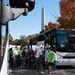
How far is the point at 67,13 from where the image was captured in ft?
125

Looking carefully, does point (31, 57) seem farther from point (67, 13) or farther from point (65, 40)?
point (67, 13)

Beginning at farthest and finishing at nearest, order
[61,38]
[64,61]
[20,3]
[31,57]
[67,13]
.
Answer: [67,13] < [31,57] < [61,38] < [64,61] < [20,3]

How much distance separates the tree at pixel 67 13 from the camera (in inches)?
1461

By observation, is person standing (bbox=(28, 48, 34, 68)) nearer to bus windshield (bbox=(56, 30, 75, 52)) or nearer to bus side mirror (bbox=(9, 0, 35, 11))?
bus windshield (bbox=(56, 30, 75, 52))

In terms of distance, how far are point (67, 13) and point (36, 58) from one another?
1839 centimetres

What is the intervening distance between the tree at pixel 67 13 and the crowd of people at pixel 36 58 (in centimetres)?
1252

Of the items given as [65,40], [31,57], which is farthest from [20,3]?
[31,57]

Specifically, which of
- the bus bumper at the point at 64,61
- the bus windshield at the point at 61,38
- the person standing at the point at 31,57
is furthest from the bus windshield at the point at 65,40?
the person standing at the point at 31,57

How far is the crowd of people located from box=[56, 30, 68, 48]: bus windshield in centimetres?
149

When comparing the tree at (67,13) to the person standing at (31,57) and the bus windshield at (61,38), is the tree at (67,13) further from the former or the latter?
the bus windshield at (61,38)

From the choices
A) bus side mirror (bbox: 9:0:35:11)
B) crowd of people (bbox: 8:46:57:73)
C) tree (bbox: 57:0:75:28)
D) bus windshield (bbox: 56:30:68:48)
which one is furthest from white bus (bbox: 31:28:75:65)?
bus side mirror (bbox: 9:0:35:11)

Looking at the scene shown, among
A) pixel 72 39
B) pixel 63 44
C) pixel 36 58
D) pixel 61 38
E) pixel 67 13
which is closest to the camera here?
pixel 36 58

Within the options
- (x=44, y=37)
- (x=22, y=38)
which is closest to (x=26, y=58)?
(x=44, y=37)

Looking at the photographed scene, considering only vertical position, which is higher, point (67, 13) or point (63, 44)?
point (67, 13)
